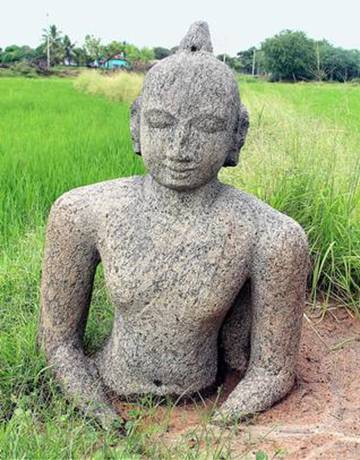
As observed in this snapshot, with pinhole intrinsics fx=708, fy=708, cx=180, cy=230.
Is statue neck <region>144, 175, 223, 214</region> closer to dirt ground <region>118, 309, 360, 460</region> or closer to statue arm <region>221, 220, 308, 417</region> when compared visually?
statue arm <region>221, 220, 308, 417</region>

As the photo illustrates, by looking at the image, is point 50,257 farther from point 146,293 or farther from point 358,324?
point 358,324

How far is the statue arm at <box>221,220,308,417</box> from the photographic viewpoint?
2.25m

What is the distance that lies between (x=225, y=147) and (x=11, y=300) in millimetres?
1303

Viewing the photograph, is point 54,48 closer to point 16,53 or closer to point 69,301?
point 16,53

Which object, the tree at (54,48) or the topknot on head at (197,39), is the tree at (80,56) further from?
the topknot on head at (197,39)

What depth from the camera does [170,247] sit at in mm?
2205

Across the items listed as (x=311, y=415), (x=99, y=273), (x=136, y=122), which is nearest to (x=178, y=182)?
(x=136, y=122)

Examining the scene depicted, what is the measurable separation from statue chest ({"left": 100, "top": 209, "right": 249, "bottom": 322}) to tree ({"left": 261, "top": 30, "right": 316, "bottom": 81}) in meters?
2.41

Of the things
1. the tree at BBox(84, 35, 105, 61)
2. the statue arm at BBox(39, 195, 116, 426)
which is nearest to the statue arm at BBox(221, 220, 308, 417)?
the statue arm at BBox(39, 195, 116, 426)

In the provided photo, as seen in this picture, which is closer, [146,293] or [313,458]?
[313,458]

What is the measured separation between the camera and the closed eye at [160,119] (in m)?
2.13

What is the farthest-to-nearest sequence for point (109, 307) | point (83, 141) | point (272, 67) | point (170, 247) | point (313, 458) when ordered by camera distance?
point (83, 141), point (272, 67), point (109, 307), point (170, 247), point (313, 458)

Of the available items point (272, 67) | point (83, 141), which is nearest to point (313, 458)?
point (272, 67)

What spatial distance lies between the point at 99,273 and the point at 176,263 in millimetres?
1109
